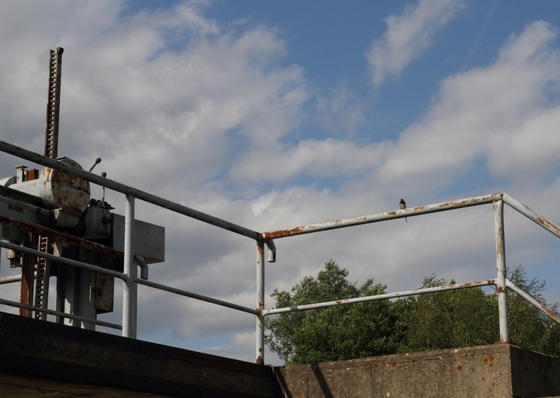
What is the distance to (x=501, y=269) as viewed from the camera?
523cm

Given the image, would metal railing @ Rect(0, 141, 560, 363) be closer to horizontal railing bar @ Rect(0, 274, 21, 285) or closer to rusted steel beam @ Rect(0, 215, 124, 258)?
rusted steel beam @ Rect(0, 215, 124, 258)

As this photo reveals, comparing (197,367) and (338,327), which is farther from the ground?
(338,327)

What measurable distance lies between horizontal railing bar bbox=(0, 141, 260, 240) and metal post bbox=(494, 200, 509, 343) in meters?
1.93

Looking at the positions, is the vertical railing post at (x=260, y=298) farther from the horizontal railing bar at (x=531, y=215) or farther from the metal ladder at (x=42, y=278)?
the metal ladder at (x=42, y=278)

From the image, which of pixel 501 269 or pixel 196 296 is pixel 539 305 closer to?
pixel 501 269

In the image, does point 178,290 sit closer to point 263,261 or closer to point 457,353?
point 263,261

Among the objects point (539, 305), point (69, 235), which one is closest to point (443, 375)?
point (539, 305)

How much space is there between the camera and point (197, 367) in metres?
5.34

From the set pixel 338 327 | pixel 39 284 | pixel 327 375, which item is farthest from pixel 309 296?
pixel 327 375

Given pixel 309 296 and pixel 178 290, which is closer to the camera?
pixel 178 290

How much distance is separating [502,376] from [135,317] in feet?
7.29

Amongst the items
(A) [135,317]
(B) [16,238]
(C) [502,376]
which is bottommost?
(C) [502,376]

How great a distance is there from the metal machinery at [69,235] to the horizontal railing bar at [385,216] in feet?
9.15

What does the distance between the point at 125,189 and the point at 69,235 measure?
345 cm
